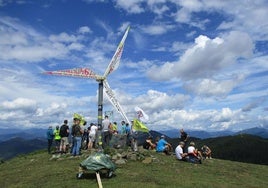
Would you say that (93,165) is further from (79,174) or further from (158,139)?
(158,139)

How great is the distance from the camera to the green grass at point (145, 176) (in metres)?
24.4

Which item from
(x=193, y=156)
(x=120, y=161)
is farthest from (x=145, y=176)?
(x=193, y=156)

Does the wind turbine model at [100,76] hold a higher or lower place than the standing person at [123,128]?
higher

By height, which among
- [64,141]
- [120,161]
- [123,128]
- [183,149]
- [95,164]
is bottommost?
[95,164]

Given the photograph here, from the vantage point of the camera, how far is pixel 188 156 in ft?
115

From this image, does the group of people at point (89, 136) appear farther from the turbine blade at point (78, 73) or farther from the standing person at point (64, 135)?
the turbine blade at point (78, 73)

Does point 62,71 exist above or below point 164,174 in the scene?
above

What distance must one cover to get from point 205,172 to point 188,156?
5013 mm

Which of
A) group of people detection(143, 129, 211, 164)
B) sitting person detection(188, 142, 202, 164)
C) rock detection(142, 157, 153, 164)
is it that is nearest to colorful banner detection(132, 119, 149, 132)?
group of people detection(143, 129, 211, 164)

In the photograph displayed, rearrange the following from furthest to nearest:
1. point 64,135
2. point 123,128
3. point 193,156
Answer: point 123,128
point 64,135
point 193,156

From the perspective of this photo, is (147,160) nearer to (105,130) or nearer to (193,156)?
(193,156)

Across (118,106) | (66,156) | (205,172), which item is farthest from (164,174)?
(118,106)

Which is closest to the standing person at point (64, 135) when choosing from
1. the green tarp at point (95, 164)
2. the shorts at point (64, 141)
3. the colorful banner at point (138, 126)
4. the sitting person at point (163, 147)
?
the shorts at point (64, 141)

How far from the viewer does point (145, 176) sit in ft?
86.6
